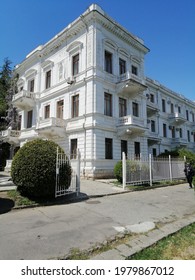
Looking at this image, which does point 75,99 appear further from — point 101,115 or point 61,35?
point 61,35

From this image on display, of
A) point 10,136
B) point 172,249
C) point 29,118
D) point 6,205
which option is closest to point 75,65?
point 29,118

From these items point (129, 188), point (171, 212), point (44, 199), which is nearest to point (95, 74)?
point (129, 188)

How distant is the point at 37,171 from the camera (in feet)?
26.0

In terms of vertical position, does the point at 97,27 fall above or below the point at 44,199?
above

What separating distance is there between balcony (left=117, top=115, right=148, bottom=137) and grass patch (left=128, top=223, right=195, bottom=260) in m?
14.0

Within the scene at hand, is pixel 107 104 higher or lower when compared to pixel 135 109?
lower

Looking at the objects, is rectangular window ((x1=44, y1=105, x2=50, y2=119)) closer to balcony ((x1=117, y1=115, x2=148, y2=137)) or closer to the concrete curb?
balcony ((x1=117, y1=115, x2=148, y2=137))

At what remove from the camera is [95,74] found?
17688mm

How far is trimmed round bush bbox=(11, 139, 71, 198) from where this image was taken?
790 cm

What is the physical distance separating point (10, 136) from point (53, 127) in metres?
9.33

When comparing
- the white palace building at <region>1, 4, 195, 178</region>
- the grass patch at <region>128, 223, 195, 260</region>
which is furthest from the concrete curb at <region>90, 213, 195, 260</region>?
the white palace building at <region>1, 4, 195, 178</region>

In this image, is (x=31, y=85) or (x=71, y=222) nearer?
(x=71, y=222)

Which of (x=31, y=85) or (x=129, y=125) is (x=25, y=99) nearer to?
(x=31, y=85)

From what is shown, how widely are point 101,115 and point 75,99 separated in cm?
360
